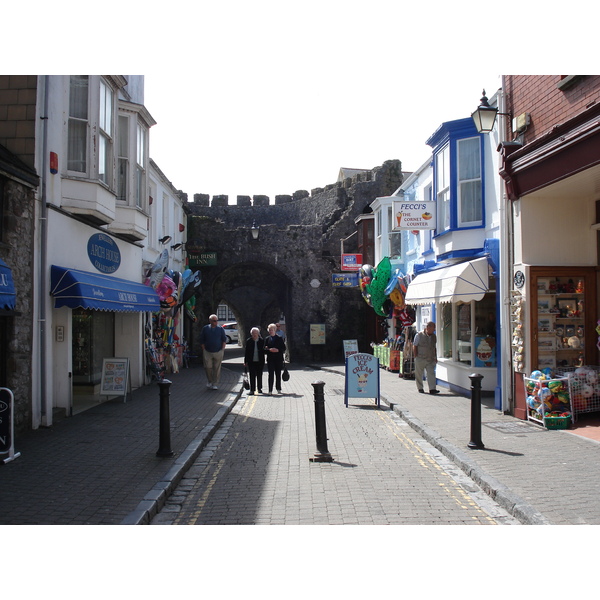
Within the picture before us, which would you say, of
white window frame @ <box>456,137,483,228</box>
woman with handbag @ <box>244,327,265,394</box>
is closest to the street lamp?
white window frame @ <box>456,137,483,228</box>

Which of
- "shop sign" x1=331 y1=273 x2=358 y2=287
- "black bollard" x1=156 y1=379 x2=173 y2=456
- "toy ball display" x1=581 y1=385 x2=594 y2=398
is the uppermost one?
"shop sign" x1=331 y1=273 x2=358 y2=287

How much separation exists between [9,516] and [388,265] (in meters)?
16.9

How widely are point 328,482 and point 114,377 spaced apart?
23.7 feet

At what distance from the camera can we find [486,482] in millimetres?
6488

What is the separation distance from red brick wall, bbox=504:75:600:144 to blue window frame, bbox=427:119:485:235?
2444 mm

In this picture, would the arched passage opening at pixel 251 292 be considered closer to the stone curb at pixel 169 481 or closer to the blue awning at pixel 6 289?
the stone curb at pixel 169 481

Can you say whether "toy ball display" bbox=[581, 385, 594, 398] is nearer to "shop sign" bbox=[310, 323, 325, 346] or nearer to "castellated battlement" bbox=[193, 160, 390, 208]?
"shop sign" bbox=[310, 323, 325, 346]

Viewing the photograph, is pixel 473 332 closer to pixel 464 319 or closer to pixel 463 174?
pixel 464 319

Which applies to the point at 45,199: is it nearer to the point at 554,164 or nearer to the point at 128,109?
the point at 128,109

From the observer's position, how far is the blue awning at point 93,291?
10117mm

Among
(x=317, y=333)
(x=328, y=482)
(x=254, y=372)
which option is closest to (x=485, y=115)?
(x=328, y=482)

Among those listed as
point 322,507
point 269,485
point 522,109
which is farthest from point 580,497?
point 522,109

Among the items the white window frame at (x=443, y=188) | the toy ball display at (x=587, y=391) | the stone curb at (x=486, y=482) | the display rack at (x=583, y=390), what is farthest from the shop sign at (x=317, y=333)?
the toy ball display at (x=587, y=391)

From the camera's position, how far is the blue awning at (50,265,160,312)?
10.1 metres
